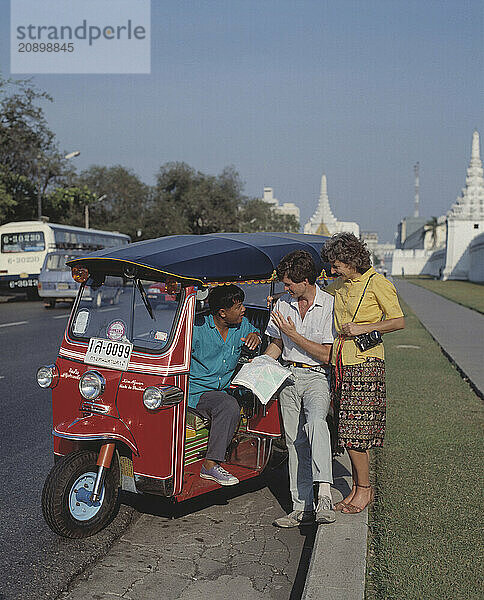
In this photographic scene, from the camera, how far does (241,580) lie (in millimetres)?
4379

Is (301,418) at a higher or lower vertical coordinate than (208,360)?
lower

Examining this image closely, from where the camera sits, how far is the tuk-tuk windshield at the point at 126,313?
201 inches

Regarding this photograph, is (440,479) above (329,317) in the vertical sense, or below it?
below

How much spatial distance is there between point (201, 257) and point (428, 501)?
7.65 feet

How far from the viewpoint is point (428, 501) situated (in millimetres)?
5355

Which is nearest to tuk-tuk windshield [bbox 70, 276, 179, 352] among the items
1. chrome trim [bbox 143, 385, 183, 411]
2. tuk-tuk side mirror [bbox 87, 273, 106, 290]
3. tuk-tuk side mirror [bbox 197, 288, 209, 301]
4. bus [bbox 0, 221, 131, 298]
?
tuk-tuk side mirror [bbox 87, 273, 106, 290]

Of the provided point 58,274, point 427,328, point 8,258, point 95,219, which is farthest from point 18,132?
point 95,219

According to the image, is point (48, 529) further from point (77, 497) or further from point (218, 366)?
point (218, 366)

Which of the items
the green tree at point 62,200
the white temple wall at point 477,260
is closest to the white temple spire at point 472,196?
the white temple wall at point 477,260

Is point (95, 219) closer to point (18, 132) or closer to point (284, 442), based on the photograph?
point (18, 132)

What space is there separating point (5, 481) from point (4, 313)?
18.6m

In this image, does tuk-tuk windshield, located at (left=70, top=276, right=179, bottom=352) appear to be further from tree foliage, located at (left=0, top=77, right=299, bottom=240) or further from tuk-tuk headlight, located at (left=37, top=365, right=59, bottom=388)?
tree foliage, located at (left=0, top=77, right=299, bottom=240)

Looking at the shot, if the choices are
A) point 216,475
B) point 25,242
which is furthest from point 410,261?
point 216,475

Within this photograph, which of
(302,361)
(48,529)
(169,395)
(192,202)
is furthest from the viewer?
(192,202)
